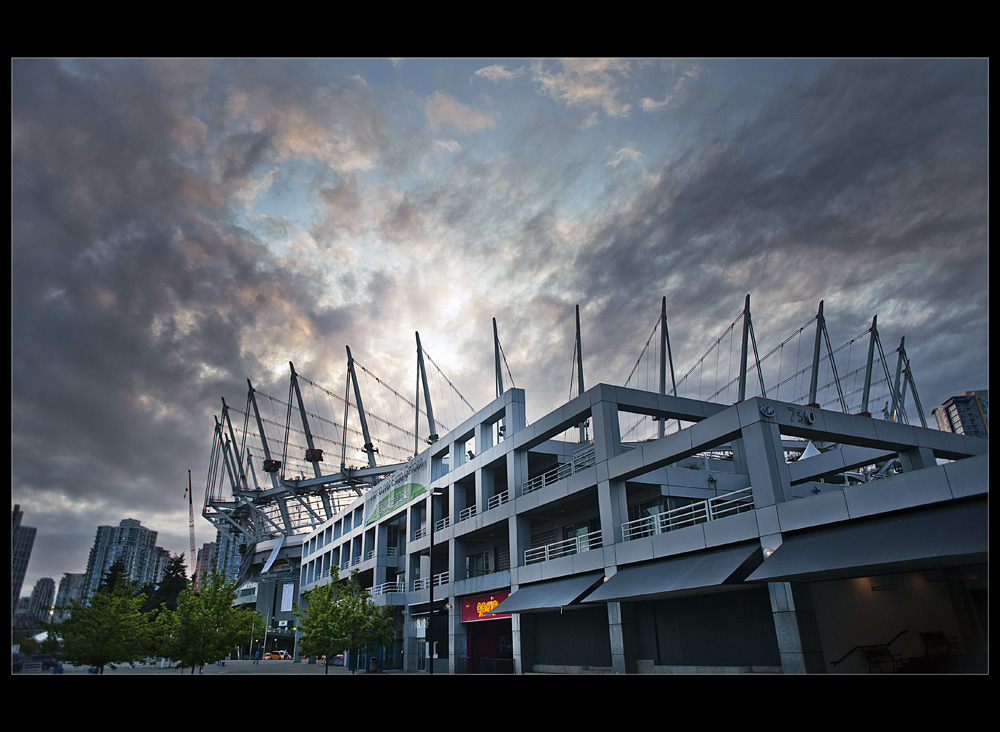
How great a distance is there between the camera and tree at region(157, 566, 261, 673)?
34250 mm

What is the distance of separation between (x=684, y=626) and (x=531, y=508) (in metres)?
10.6

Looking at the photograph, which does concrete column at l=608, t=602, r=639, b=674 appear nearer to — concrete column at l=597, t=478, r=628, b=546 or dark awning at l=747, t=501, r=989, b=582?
concrete column at l=597, t=478, r=628, b=546

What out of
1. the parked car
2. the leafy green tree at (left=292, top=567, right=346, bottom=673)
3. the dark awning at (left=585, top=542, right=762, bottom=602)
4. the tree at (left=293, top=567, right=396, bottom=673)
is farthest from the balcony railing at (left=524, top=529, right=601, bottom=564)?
the parked car

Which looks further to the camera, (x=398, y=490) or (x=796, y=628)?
(x=398, y=490)

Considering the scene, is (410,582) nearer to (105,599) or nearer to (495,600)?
(495,600)

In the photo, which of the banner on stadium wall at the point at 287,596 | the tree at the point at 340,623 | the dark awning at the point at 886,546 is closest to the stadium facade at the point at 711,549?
the dark awning at the point at 886,546

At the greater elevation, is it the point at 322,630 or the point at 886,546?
the point at 886,546

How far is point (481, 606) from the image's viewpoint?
37.9 meters

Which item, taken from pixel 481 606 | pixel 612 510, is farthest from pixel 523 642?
pixel 612 510

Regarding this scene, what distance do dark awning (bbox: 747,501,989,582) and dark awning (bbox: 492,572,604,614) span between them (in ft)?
34.8

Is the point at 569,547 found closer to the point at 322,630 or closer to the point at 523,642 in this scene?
the point at 523,642

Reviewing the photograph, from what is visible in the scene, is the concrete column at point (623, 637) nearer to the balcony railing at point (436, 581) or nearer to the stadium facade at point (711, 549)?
the stadium facade at point (711, 549)

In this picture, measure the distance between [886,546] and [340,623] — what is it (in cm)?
3325
